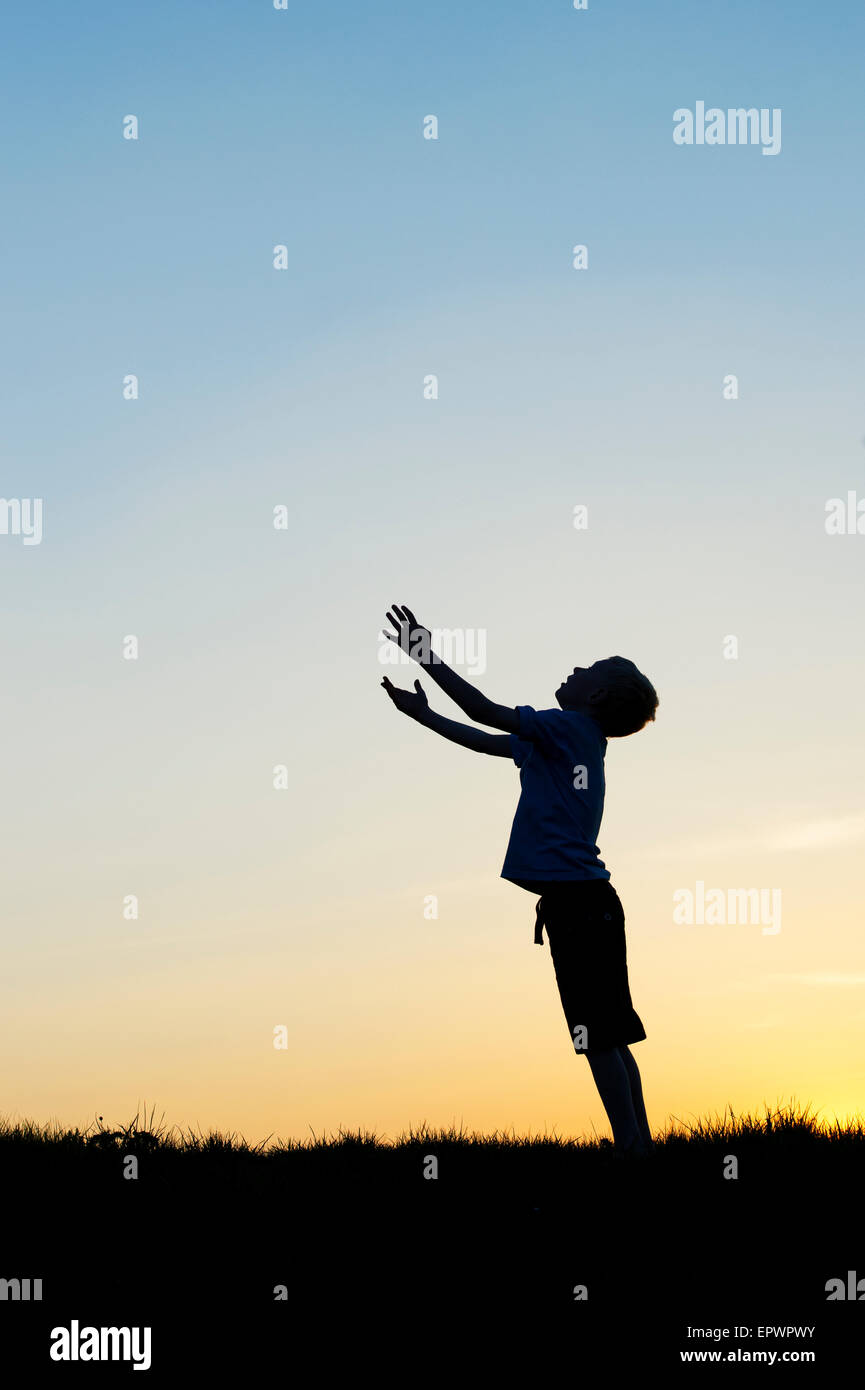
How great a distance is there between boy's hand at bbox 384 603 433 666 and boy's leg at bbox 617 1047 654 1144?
95.7 inches

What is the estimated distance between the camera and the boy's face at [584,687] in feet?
24.3

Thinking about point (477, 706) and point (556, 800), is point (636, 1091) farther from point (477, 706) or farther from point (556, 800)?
point (477, 706)

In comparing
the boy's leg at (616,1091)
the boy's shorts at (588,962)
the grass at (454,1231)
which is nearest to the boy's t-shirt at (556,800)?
the boy's shorts at (588,962)

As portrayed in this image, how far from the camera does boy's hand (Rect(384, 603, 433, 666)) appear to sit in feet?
23.3

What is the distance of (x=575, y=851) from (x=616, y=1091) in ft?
4.27

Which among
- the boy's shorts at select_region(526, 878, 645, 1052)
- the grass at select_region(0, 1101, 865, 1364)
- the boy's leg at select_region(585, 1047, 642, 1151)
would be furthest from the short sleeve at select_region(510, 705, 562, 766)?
the grass at select_region(0, 1101, 865, 1364)

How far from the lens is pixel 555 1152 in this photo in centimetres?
786

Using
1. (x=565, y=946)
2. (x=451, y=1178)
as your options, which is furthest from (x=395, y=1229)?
(x=565, y=946)

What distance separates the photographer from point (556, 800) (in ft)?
23.3

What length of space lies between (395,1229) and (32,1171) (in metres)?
2.34

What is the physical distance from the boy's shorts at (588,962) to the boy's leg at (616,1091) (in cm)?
6

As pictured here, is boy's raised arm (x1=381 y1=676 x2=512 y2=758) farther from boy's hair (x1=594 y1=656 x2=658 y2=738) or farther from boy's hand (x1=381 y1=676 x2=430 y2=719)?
boy's hair (x1=594 y1=656 x2=658 y2=738)

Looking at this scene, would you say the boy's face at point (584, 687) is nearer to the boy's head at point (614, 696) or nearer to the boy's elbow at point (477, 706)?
the boy's head at point (614, 696)
